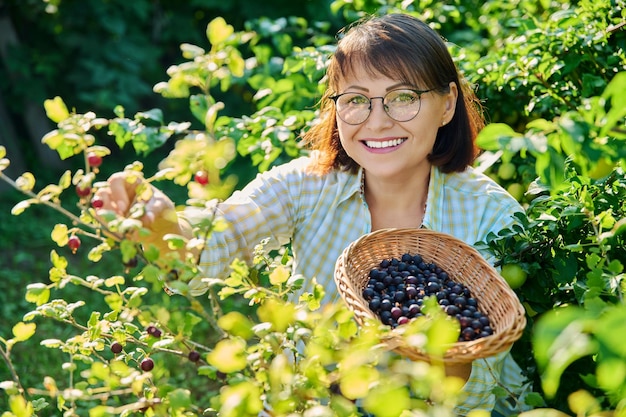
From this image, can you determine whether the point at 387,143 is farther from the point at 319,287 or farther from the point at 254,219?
the point at 319,287

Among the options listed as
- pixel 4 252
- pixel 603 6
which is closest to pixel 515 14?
pixel 603 6

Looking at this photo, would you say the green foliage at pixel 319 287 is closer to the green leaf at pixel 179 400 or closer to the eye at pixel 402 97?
the green leaf at pixel 179 400

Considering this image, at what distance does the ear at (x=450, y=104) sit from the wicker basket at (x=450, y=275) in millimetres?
433

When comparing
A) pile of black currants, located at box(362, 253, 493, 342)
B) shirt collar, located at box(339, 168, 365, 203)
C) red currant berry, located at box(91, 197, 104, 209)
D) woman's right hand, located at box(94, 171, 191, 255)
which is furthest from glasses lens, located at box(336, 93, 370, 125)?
red currant berry, located at box(91, 197, 104, 209)

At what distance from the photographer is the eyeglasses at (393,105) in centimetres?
188

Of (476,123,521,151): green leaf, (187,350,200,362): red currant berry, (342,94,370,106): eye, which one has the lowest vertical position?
(187,350,200,362): red currant berry

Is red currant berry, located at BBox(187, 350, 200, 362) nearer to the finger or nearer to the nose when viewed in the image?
the finger

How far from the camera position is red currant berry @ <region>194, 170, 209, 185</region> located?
3.87ft

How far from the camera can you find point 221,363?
2.96ft

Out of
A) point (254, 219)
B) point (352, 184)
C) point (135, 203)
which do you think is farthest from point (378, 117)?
point (135, 203)

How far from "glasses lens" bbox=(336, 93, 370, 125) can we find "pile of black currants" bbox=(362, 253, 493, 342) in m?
0.40

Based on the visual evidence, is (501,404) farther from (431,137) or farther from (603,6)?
(603,6)

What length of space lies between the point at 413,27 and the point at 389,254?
0.64m

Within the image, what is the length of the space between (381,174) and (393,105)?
0.63ft
